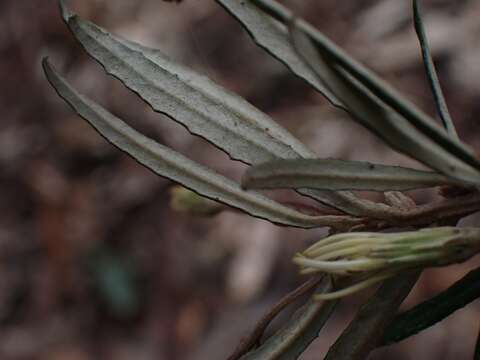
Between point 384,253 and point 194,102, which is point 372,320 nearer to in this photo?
point 384,253

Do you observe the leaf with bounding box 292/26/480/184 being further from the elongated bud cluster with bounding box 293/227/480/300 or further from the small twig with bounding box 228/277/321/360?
the small twig with bounding box 228/277/321/360

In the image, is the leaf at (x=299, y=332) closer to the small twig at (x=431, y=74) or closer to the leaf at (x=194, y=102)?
the leaf at (x=194, y=102)

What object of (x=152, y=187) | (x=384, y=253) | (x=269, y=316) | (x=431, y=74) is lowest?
(x=152, y=187)

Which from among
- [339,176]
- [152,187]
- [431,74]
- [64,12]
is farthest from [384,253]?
[152,187]

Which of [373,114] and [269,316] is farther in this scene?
[269,316]

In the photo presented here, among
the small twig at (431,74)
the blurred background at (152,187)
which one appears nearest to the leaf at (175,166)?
the small twig at (431,74)

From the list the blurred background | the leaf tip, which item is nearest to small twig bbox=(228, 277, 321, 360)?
the leaf tip

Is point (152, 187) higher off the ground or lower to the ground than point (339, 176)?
lower
